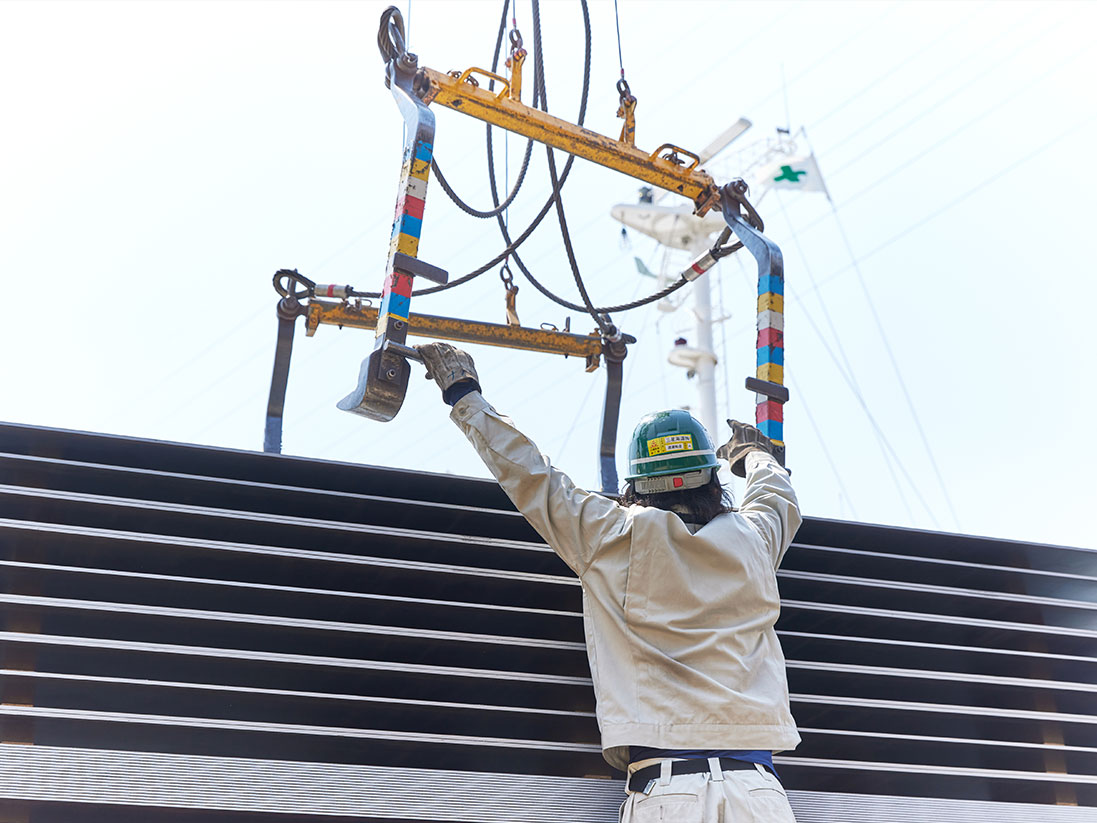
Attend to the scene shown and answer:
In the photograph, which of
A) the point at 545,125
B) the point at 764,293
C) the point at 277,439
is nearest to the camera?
the point at 545,125

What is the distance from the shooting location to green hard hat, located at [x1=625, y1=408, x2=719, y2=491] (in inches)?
116

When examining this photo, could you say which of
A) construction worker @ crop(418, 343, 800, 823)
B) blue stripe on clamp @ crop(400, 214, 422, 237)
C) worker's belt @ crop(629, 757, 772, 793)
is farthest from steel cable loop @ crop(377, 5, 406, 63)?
worker's belt @ crop(629, 757, 772, 793)

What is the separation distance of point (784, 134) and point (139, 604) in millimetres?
18206

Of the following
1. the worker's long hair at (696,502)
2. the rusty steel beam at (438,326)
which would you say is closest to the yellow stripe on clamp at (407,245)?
the worker's long hair at (696,502)

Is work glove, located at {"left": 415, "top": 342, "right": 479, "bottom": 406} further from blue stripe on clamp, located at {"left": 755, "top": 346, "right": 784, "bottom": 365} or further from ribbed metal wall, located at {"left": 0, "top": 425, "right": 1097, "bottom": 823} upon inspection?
blue stripe on clamp, located at {"left": 755, "top": 346, "right": 784, "bottom": 365}

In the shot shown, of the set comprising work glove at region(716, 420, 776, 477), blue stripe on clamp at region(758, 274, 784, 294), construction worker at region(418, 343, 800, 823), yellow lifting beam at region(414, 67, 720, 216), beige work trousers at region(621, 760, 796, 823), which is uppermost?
yellow lifting beam at region(414, 67, 720, 216)

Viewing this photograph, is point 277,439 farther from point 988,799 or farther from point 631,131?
point 988,799

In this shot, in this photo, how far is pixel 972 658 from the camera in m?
4.02

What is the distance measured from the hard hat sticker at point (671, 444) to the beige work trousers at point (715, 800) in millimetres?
910

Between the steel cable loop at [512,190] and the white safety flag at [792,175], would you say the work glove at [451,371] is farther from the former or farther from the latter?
the white safety flag at [792,175]

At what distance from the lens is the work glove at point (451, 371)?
295 centimetres

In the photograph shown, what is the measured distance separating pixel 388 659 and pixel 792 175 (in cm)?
1792

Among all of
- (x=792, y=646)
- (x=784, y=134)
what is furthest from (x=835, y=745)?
(x=784, y=134)

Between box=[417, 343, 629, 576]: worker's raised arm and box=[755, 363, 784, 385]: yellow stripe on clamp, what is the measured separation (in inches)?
73.9
